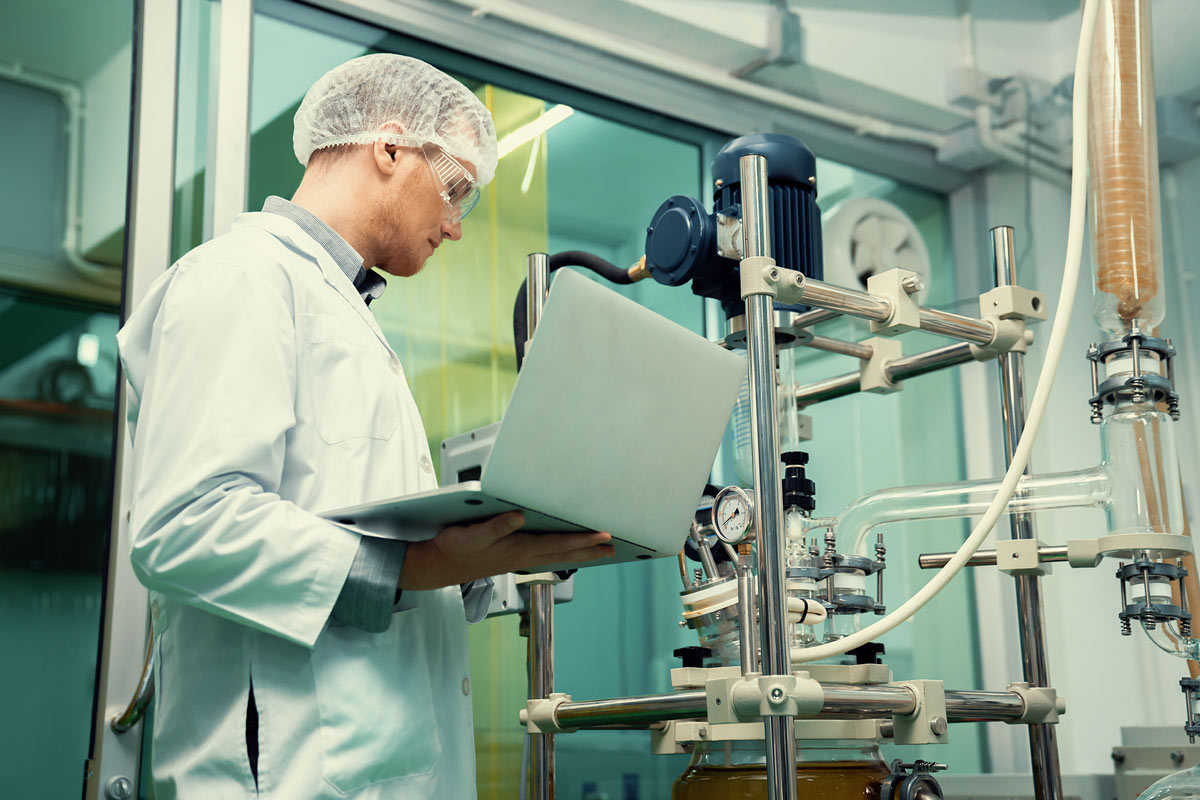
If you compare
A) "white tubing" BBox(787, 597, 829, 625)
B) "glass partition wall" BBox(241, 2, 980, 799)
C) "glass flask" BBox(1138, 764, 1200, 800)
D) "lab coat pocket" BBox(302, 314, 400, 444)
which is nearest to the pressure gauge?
"white tubing" BBox(787, 597, 829, 625)

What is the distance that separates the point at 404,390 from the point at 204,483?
0.30 metres

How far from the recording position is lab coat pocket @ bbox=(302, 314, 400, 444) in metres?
1.11

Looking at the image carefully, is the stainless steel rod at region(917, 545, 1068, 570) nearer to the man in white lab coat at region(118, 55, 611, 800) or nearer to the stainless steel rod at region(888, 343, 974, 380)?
the stainless steel rod at region(888, 343, 974, 380)

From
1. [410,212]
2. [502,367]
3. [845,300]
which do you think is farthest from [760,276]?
[502,367]

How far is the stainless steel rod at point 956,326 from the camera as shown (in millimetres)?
1403

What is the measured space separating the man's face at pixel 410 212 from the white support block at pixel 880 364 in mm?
676

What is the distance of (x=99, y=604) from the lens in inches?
70.1

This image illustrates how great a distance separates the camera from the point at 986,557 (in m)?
1.50

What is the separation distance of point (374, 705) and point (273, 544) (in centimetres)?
19

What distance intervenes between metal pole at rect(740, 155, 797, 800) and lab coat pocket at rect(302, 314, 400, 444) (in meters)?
0.39

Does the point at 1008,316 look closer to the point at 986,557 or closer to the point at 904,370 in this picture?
the point at 904,370

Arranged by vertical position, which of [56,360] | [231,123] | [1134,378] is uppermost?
[231,123]

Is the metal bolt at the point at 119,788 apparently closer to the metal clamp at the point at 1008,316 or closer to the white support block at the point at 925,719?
the white support block at the point at 925,719

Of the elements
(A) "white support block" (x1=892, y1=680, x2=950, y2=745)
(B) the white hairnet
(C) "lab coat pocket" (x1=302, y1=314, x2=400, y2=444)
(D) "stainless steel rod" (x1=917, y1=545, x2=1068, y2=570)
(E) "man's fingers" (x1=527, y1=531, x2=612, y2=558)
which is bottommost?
(A) "white support block" (x1=892, y1=680, x2=950, y2=745)
